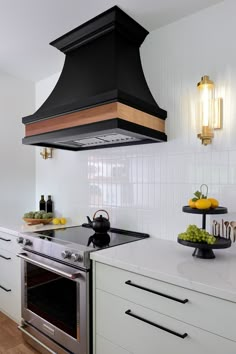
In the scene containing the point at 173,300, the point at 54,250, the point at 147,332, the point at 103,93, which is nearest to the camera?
the point at 173,300

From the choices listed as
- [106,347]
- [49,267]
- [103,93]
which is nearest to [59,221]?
[49,267]

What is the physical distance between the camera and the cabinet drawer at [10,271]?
222 centimetres

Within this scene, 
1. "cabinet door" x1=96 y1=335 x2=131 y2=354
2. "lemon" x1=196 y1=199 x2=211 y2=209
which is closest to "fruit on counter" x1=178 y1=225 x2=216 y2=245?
"lemon" x1=196 y1=199 x2=211 y2=209

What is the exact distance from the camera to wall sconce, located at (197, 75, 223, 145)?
1.66 meters

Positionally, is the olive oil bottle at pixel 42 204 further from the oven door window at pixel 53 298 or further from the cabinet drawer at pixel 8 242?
the oven door window at pixel 53 298

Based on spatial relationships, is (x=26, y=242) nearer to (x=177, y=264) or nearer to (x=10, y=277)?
(x=10, y=277)

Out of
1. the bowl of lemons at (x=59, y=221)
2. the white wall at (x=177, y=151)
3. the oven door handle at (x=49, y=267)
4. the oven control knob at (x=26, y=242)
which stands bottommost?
the oven door handle at (x=49, y=267)

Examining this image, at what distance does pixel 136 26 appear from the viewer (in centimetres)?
195

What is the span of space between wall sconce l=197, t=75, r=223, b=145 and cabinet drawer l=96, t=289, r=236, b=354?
1.08 metres

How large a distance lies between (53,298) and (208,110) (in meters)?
1.64

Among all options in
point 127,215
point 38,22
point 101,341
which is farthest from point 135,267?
point 38,22

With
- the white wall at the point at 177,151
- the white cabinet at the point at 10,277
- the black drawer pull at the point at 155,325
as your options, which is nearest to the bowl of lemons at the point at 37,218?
the white cabinet at the point at 10,277

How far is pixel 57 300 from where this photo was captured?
1.80 metres

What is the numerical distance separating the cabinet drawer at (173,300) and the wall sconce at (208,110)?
95 centimetres
